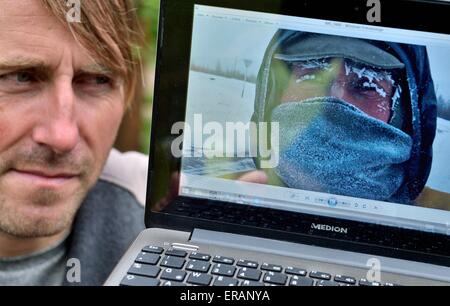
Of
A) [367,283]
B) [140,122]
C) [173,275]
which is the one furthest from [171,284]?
[140,122]

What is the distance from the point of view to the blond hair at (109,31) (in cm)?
84

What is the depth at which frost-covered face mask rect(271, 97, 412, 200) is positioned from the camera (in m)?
0.72

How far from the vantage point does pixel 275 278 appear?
698 mm

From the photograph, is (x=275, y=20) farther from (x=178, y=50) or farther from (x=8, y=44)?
(x=8, y=44)

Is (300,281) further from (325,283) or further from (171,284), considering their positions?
(171,284)

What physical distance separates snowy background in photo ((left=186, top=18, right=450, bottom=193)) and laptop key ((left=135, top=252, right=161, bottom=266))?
174 mm

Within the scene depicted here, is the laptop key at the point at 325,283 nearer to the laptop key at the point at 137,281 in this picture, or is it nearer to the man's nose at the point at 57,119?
the laptop key at the point at 137,281

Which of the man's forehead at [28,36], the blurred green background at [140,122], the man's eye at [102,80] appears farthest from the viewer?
the blurred green background at [140,122]

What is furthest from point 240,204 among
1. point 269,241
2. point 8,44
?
point 8,44

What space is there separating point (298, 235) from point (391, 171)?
0.47 ft

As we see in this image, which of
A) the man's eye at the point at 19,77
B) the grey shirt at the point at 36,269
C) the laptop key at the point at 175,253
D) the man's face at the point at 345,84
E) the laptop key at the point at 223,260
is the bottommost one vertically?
the grey shirt at the point at 36,269

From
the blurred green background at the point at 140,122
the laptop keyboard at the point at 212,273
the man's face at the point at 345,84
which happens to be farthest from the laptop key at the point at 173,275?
the blurred green background at the point at 140,122

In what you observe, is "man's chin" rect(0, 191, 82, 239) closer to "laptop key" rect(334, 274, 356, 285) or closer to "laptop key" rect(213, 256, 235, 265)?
"laptop key" rect(213, 256, 235, 265)

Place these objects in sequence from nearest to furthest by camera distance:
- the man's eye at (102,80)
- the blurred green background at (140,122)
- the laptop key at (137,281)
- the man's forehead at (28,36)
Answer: the laptop key at (137,281) → the man's forehead at (28,36) → the man's eye at (102,80) → the blurred green background at (140,122)
